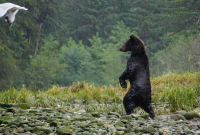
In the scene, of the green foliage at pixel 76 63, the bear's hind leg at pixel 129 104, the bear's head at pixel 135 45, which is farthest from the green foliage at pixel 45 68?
the bear's hind leg at pixel 129 104

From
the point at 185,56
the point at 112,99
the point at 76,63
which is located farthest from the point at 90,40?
the point at 112,99

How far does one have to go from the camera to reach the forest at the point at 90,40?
2177cm

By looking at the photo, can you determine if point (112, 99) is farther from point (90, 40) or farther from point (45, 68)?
point (90, 40)

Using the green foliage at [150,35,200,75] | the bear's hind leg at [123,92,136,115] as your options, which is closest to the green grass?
the bear's hind leg at [123,92,136,115]

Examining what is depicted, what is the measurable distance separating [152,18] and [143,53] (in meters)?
27.8

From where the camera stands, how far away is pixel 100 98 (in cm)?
687

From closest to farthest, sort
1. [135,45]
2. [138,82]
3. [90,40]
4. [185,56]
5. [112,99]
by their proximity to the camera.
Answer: [138,82] < [135,45] < [112,99] < [185,56] < [90,40]

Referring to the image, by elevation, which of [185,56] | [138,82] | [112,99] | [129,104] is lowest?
[112,99]

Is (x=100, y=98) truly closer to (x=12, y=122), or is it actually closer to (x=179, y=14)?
(x=12, y=122)

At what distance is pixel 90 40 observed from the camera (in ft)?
104

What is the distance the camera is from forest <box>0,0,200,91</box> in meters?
21.8

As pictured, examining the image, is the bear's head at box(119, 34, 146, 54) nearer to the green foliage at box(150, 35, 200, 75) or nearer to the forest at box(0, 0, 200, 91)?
the green foliage at box(150, 35, 200, 75)

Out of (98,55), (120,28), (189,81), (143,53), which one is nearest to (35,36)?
(98,55)

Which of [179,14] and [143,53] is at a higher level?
[179,14]
